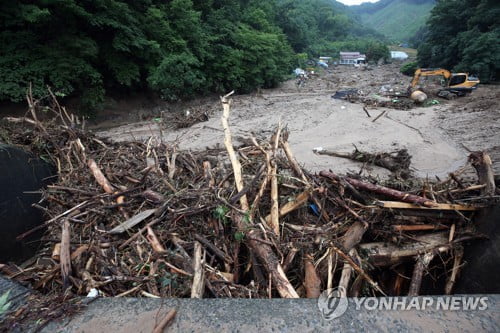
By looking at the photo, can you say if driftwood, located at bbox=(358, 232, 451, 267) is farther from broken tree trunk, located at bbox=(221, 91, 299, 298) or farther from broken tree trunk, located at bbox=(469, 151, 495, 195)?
broken tree trunk, located at bbox=(221, 91, 299, 298)

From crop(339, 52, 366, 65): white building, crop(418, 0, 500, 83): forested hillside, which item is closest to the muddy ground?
crop(418, 0, 500, 83): forested hillside

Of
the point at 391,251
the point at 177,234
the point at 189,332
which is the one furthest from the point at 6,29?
the point at 391,251

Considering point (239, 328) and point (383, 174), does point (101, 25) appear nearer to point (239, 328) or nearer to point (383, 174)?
point (383, 174)

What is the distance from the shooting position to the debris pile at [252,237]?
239cm

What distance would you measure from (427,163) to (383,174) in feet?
7.26

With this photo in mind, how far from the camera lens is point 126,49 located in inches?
534

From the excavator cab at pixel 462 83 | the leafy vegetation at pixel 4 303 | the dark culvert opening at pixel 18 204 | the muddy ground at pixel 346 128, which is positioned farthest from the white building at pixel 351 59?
the leafy vegetation at pixel 4 303

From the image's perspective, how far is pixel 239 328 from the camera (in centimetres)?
171

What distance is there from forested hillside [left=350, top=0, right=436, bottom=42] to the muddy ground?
116m

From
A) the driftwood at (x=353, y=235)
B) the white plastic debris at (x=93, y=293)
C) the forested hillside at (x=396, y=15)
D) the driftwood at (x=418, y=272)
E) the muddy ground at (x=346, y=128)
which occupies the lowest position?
the muddy ground at (x=346, y=128)

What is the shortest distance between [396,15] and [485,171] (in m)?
180

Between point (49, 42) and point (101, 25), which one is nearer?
→ point (49, 42)

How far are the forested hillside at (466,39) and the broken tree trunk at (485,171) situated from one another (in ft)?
86.6

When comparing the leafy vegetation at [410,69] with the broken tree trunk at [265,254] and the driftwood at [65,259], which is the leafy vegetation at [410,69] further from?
the driftwood at [65,259]
